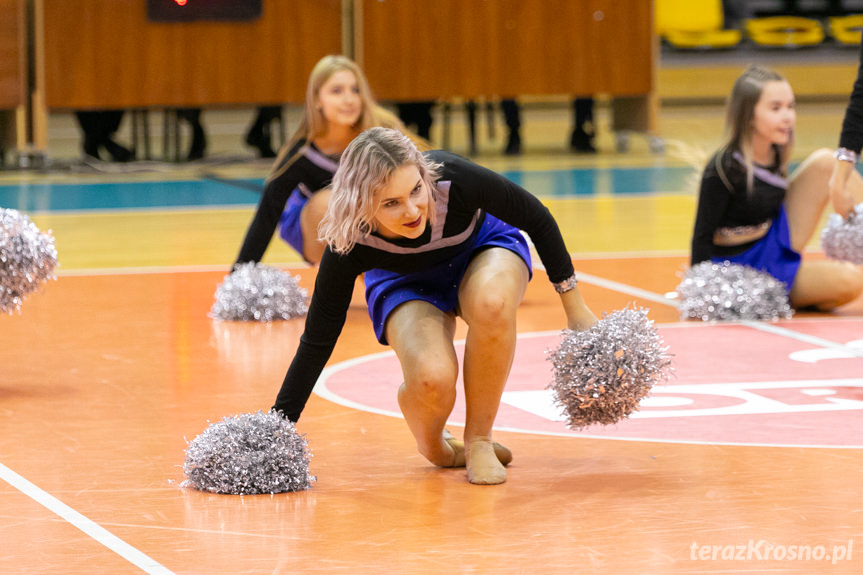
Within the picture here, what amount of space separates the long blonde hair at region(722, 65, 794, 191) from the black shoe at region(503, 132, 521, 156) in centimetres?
733

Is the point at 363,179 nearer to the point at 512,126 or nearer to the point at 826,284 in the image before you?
the point at 826,284

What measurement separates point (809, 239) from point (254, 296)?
79.1 inches

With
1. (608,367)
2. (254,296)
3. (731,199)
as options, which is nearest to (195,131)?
(254,296)

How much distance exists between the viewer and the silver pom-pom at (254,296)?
195 inches

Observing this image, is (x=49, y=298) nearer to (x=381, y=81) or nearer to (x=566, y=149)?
(x=381, y=81)

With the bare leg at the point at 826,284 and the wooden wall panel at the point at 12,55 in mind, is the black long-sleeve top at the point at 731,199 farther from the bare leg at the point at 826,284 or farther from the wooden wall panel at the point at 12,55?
the wooden wall panel at the point at 12,55

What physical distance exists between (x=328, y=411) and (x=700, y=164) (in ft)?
7.15

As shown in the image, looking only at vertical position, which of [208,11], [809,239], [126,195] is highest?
[208,11]

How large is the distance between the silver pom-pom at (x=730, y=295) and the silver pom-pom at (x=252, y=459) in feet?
7.59

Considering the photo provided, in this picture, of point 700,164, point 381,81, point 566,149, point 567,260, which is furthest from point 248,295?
point 566,149

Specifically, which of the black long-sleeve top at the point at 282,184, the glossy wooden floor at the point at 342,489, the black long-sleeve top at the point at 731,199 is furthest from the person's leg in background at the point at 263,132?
the black long-sleeve top at the point at 731,199

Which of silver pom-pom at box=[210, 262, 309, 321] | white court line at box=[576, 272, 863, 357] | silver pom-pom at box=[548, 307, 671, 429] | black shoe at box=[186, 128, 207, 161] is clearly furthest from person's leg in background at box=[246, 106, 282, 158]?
silver pom-pom at box=[548, 307, 671, 429]

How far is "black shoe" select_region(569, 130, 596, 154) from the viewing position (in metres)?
12.6

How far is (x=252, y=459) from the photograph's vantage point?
287cm
